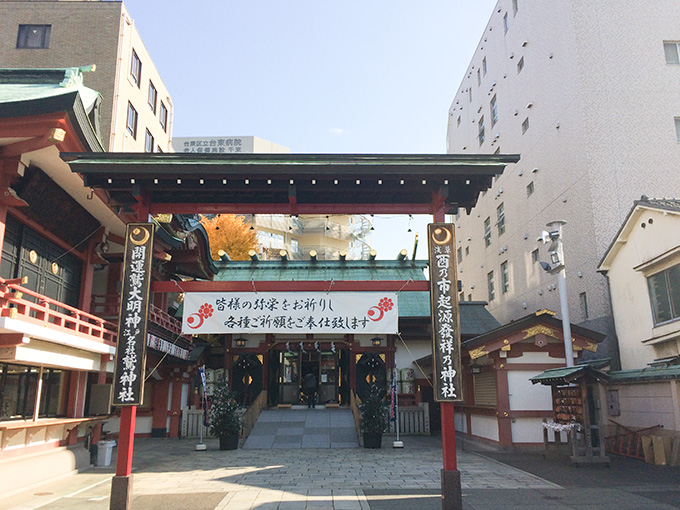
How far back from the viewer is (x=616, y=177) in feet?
69.7

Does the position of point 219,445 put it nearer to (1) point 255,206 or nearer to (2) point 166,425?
(2) point 166,425

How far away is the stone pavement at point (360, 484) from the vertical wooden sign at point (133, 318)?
2.43 metres

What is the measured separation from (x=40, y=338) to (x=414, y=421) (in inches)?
633

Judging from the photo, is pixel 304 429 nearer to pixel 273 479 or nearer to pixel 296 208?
pixel 273 479

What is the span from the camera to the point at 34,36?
1093 inches

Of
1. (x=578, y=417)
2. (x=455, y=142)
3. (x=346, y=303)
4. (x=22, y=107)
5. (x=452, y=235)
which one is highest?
(x=455, y=142)

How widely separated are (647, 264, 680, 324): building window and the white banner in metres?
9.93

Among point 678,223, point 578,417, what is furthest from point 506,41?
point 578,417

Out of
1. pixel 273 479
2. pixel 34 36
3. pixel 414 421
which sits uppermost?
pixel 34 36

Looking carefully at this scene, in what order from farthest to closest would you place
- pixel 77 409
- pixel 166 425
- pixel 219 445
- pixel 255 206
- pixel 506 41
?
1. pixel 506 41
2. pixel 166 425
3. pixel 219 445
4. pixel 77 409
5. pixel 255 206

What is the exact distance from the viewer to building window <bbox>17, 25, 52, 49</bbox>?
27656 mm

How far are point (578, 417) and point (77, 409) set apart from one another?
1487 centimetres

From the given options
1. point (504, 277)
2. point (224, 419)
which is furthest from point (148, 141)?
point (504, 277)

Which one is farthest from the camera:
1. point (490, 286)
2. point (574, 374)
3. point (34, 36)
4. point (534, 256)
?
point (490, 286)
